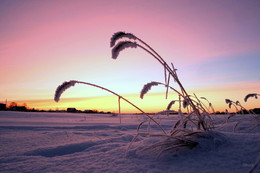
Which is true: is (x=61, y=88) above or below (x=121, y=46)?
below

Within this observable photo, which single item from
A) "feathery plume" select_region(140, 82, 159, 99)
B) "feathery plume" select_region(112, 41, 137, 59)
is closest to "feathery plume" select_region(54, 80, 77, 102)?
"feathery plume" select_region(112, 41, 137, 59)

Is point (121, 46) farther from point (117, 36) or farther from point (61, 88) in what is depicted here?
point (61, 88)

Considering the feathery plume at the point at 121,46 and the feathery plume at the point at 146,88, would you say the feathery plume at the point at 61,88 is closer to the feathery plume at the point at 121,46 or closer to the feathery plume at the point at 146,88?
the feathery plume at the point at 121,46

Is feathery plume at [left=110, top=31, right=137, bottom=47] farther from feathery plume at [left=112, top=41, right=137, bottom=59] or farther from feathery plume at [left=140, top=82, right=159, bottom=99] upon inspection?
feathery plume at [left=140, top=82, right=159, bottom=99]

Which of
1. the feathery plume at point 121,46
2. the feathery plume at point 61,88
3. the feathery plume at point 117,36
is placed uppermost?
the feathery plume at point 117,36

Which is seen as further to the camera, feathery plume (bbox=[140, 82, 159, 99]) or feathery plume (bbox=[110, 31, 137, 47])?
feathery plume (bbox=[140, 82, 159, 99])

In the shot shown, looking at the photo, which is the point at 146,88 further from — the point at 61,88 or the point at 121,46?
the point at 61,88

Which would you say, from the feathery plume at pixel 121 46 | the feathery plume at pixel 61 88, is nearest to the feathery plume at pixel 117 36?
the feathery plume at pixel 121 46

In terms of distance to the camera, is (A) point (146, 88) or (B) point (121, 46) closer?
(B) point (121, 46)

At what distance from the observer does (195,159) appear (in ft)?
3.70

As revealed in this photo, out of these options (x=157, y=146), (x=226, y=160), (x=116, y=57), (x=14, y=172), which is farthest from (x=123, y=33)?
(x=14, y=172)

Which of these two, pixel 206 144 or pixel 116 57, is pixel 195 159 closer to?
pixel 206 144

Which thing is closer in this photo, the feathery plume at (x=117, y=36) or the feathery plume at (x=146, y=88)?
the feathery plume at (x=117, y=36)

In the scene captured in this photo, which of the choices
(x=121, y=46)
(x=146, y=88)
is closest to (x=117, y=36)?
(x=121, y=46)
